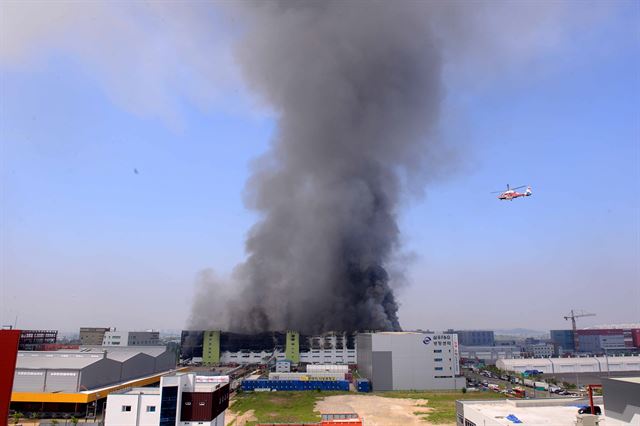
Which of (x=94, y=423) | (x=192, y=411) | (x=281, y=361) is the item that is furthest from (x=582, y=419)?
(x=281, y=361)

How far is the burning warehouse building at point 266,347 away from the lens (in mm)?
88438

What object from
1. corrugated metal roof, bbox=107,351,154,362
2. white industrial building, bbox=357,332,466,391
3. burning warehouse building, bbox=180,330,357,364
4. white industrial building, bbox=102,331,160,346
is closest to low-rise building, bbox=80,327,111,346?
white industrial building, bbox=102,331,160,346

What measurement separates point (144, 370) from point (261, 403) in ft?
63.8

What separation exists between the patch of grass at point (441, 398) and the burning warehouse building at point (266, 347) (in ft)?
103

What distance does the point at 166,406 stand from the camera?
27719mm

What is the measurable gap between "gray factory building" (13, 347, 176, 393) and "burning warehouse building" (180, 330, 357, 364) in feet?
128

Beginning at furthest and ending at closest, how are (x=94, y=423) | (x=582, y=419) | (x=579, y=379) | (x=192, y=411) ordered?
(x=579, y=379)
(x=94, y=423)
(x=192, y=411)
(x=582, y=419)

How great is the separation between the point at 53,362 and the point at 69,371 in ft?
10.5

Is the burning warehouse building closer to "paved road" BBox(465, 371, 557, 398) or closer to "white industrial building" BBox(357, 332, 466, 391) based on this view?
"paved road" BBox(465, 371, 557, 398)

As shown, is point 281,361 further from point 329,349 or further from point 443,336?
point 443,336

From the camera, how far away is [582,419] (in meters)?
17.8

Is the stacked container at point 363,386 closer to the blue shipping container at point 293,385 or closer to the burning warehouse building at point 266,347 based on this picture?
the blue shipping container at point 293,385

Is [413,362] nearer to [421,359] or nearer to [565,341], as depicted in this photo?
[421,359]

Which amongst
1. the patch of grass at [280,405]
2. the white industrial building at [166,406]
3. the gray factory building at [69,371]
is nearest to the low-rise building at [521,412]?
the white industrial building at [166,406]
